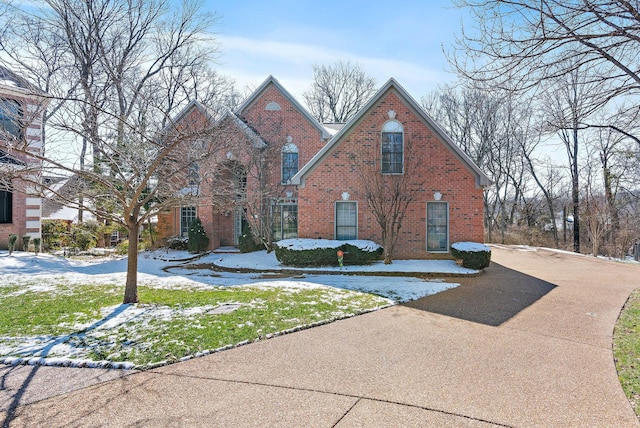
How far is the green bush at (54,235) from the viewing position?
1784cm

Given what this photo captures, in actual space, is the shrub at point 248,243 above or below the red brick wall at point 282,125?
below

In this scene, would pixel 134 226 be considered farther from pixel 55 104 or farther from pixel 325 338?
pixel 325 338

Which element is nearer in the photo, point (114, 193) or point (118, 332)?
point (118, 332)

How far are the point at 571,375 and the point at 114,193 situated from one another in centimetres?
763

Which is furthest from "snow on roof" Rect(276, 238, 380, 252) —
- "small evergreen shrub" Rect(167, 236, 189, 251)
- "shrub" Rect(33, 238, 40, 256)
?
"shrub" Rect(33, 238, 40, 256)

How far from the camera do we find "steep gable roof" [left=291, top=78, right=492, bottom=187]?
13.8m

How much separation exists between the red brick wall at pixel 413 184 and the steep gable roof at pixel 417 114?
14 centimetres

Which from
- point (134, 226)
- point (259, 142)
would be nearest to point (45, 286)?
point (134, 226)

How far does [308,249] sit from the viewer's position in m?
13.3

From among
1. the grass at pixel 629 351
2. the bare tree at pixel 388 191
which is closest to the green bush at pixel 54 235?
the bare tree at pixel 388 191

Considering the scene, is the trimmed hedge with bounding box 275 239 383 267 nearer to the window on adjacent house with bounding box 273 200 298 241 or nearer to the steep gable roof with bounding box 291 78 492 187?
the steep gable roof with bounding box 291 78 492 187

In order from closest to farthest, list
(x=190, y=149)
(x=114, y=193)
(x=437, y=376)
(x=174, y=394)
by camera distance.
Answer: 1. (x=174, y=394)
2. (x=437, y=376)
3. (x=114, y=193)
4. (x=190, y=149)

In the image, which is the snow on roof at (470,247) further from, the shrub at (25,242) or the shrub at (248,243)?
the shrub at (25,242)

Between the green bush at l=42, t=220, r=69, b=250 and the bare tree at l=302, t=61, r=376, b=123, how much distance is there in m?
22.7
